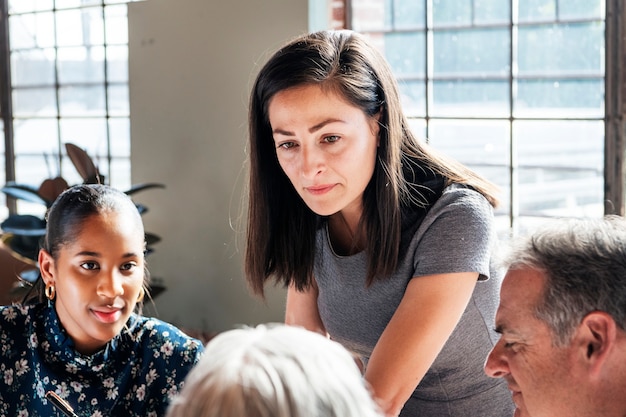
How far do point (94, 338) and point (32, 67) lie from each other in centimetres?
394

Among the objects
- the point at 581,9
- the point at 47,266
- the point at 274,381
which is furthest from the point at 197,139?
the point at 274,381

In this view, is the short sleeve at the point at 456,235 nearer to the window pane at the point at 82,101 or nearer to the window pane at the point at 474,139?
the window pane at the point at 474,139

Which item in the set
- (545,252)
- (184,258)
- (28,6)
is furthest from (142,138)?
(545,252)

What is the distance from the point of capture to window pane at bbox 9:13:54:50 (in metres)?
5.43

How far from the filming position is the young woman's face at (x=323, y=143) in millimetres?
1664

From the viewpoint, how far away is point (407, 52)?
4039 mm

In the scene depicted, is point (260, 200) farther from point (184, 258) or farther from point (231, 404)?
point (184, 258)

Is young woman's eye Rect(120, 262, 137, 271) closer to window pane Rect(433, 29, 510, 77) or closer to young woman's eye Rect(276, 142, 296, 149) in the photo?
young woman's eye Rect(276, 142, 296, 149)

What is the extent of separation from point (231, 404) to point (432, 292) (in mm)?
838

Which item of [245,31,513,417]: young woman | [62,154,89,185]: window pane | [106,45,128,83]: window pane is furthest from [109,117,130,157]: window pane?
[245,31,513,417]: young woman

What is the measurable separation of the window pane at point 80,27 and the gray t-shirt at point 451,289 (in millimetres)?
3692

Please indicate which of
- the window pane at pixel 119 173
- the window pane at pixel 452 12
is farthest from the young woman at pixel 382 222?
the window pane at pixel 119 173

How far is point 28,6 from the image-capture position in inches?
217

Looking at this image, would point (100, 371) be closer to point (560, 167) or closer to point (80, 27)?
point (560, 167)
